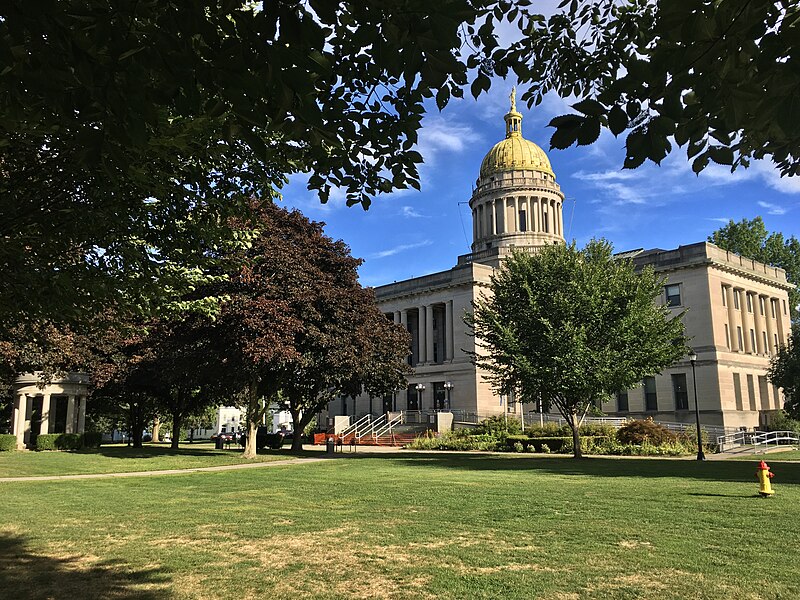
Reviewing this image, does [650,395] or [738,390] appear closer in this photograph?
[738,390]

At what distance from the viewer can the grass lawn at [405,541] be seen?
6.71m

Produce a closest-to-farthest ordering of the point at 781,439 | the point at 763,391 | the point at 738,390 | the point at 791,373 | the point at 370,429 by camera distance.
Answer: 1. the point at 781,439
2. the point at 791,373
3. the point at 370,429
4. the point at 738,390
5. the point at 763,391

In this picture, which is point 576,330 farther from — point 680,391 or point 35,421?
point 35,421

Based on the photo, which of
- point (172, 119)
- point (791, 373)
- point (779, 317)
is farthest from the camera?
point (779, 317)

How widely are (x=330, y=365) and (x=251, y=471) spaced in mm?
7987

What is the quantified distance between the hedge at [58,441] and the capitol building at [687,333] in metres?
28.9

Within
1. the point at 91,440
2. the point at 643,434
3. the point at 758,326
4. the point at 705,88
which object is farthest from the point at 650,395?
the point at 705,88

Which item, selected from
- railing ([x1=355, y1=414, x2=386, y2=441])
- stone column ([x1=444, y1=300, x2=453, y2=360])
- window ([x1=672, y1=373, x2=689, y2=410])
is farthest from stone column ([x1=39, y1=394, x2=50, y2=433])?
window ([x1=672, y1=373, x2=689, y2=410])

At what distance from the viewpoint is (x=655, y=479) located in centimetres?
1814

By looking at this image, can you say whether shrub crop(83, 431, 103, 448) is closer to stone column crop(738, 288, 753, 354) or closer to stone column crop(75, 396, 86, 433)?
stone column crop(75, 396, 86, 433)

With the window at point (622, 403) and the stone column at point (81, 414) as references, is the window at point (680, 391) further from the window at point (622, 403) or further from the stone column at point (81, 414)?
the stone column at point (81, 414)

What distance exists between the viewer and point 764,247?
71000mm

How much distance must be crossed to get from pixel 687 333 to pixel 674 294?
12.3ft

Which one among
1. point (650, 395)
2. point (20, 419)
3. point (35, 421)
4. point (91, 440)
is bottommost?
point (91, 440)
